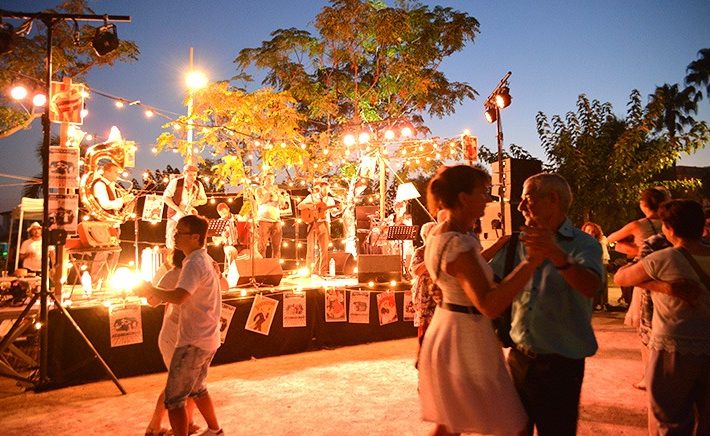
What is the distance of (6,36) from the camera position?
5.98 metres

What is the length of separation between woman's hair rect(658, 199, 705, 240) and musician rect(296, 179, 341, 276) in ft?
30.1

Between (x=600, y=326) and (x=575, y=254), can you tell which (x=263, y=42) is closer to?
(x=600, y=326)

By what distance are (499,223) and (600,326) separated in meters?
3.35

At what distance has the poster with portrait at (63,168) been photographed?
5918 millimetres

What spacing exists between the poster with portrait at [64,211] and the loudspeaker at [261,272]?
3.17m

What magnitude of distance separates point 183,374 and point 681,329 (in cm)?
323

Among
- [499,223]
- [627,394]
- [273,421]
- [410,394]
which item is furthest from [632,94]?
[273,421]

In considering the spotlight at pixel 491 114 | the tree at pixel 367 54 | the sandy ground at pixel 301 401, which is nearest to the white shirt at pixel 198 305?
the sandy ground at pixel 301 401

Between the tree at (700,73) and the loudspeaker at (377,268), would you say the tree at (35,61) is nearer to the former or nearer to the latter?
the loudspeaker at (377,268)

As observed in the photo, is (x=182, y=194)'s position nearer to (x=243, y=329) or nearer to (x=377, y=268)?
(x=243, y=329)

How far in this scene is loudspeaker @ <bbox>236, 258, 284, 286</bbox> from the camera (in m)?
8.80

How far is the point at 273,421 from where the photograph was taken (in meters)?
4.75

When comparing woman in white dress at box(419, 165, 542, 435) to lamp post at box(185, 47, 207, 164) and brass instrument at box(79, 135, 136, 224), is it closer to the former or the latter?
brass instrument at box(79, 135, 136, 224)

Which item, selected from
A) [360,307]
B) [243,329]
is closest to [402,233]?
[360,307]
